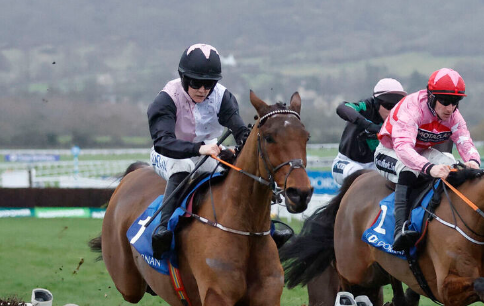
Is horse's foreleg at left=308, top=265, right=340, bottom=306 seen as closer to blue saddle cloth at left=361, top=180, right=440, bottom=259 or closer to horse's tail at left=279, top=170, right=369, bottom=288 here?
horse's tail at left=279, top=170, right=369, bottom=288

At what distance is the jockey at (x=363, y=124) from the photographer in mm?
6152

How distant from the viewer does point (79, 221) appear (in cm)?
1498

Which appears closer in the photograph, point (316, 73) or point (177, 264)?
A: point (177, 264)

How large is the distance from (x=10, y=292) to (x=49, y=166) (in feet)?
56.9

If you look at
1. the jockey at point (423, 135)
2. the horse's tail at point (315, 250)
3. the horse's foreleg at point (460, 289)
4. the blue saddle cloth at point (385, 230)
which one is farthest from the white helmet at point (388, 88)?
the horse's foreleg at point (460, 289)

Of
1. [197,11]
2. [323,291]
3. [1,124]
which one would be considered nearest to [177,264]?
[323,291]

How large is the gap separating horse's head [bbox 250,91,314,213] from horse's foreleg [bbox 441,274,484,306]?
4.99 feet

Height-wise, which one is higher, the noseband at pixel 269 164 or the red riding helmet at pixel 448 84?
the red riding helmet at pixel 448 84

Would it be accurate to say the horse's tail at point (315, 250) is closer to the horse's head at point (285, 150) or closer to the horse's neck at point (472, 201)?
the horse's neck at point (472, 201)

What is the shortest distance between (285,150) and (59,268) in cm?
611

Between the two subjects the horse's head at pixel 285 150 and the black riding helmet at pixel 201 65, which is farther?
the black riding helmet at pixel 201 65

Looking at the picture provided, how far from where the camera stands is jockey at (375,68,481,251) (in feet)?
15.3

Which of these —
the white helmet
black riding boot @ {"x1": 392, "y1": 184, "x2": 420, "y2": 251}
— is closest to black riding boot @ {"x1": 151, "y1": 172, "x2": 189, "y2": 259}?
black riding boot @ {"x1": 392, "y1": 184, "x2": 420, "y2": 251}

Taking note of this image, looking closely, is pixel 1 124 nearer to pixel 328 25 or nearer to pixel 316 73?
pixel 316 73
